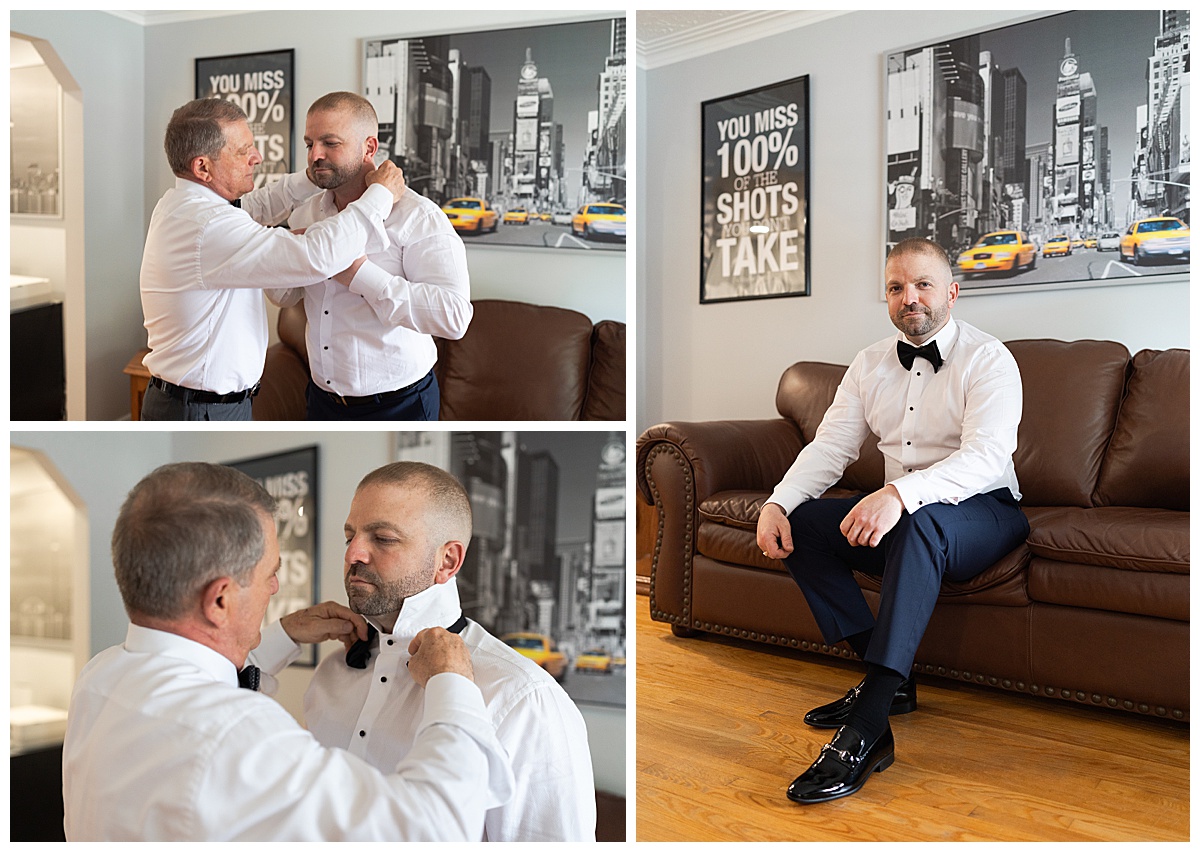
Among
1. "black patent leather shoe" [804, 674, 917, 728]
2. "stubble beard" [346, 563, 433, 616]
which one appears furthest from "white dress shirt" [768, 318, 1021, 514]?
"stubble beard" [346, 563, 433, 616]

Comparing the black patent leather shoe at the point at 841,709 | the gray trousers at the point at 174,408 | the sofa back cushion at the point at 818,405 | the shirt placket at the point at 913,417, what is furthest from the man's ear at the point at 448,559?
the sofa back cushion at the point at 818,405

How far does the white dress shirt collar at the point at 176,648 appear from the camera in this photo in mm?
1155

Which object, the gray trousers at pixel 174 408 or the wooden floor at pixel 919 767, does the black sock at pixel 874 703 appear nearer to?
the wooden floor at pixel 919 767

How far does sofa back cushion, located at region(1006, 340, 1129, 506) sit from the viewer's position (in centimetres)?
305

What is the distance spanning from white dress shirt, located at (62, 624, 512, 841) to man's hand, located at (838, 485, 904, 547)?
1.36 metres

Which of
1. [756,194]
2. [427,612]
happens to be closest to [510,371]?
[756,194]

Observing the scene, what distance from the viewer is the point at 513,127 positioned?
11.8ft

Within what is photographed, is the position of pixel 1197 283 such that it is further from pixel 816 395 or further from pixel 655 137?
pixel 655 137

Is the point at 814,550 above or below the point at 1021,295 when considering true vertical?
below

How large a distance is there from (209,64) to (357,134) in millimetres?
1456

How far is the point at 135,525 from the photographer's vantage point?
1169mm

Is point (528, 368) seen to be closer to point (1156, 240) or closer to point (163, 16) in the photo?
point (163, 16)

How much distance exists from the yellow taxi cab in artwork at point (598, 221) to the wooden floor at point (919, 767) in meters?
1.83

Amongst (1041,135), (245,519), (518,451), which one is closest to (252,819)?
(245,519)
